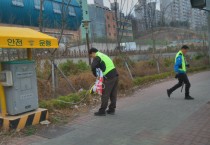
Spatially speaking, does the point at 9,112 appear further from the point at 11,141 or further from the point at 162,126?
the point at 162,126

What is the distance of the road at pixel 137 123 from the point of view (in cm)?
597

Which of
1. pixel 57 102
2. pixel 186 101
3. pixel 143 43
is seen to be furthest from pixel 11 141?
pixel 143 43

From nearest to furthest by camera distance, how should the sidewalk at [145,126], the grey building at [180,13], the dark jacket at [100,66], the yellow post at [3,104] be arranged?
1. the sidewalk at [145,126]
2. the yellow post at [3,104]
3. the dark jacket at [100,66]
4. the grey building at [180,13]

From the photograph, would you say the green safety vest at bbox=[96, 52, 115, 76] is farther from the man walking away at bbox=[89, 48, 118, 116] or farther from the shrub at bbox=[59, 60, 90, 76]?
the shrub at bbox=[59, 60, 90, 76]

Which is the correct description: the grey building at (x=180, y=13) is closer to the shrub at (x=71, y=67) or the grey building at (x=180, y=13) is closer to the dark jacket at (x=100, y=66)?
the shrub at (x=71, y=67)

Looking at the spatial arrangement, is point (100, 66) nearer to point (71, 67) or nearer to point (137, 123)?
point (137, 123)

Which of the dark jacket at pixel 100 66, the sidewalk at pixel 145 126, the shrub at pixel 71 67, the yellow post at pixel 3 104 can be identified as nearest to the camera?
the sidewalk at pixel 145 126

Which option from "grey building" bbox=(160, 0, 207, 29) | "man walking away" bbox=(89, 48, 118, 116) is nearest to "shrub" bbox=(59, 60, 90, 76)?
"man walking away" bbox=(89, 48, 118, 116)

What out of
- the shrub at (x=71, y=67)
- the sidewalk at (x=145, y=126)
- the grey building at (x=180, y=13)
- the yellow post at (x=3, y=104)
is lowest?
the sidewalk at (x=145, y=126)

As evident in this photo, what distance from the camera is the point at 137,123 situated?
23.6ft

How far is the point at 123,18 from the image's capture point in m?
16.9

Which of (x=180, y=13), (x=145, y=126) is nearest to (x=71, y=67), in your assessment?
(x=145, y=126)

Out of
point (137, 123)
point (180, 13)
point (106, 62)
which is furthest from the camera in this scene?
point (180, 13)

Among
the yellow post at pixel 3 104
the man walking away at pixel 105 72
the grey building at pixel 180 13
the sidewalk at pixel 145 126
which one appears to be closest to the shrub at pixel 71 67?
the sidewalk at pixel 145 126
